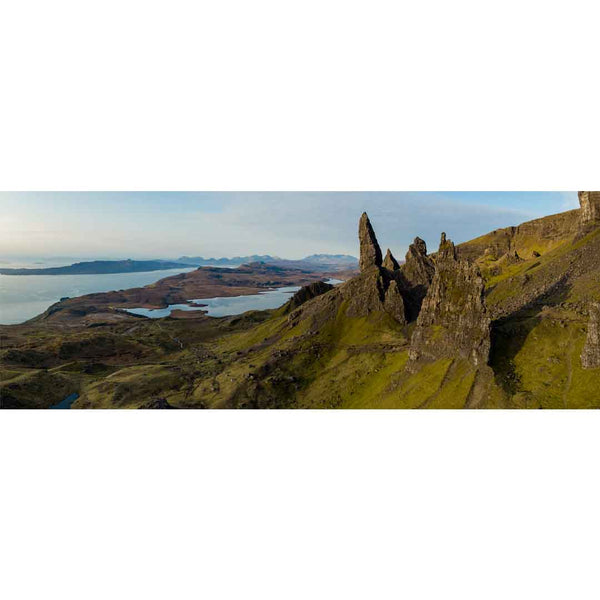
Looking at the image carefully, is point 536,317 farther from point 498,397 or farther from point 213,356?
point 213,356

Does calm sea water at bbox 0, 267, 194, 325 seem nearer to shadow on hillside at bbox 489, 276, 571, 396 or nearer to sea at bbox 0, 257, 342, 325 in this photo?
sea at bbox 0, 257, 342, 325

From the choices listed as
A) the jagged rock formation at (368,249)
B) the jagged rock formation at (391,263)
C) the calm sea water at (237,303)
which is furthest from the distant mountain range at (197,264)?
the jagged rock formation at (391,263)

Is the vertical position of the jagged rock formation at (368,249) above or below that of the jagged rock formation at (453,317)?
above

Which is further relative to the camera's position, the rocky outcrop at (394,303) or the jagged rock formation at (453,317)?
the rocky outcrop at (394,303)

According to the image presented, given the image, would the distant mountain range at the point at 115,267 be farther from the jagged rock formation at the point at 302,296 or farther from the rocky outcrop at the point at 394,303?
the jagged rock formation at the point at 302,296

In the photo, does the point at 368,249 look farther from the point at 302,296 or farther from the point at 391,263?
the point at 302,296
